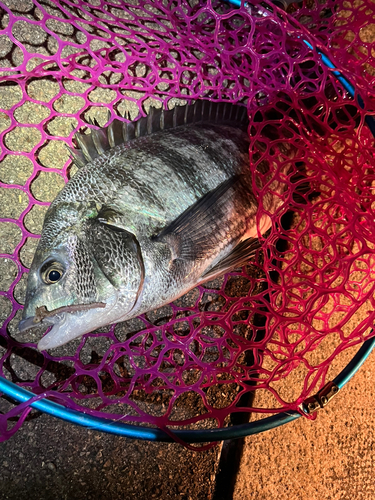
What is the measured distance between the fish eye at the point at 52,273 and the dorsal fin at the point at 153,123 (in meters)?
0.42

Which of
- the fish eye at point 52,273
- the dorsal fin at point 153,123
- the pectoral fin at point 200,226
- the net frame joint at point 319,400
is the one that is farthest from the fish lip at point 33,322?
the net frame joint at point 319,400

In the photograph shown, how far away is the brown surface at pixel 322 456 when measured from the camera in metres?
1.70

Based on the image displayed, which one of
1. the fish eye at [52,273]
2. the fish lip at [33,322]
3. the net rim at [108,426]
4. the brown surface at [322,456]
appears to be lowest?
the brown surface at [322,456]

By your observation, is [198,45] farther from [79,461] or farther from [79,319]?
[79,461]

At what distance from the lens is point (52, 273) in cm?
107

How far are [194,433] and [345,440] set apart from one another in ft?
3.58

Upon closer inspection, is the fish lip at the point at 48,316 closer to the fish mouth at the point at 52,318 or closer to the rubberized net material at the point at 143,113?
the fish mouth at the point at 52,318

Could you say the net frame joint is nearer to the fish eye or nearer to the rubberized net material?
the rubberized net material

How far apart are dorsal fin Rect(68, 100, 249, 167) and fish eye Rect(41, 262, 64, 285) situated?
1.38 feet

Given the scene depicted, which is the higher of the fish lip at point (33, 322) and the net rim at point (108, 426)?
the fish lip at point (33, 322)

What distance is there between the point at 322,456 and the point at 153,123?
1812 mm

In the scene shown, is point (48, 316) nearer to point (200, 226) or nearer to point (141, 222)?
point (141, 222)

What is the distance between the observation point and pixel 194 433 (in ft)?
3.75

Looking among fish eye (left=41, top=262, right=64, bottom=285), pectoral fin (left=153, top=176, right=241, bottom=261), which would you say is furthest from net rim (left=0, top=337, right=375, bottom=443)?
pectoral fin (left=153, top=176, right=241, bottom=261)
